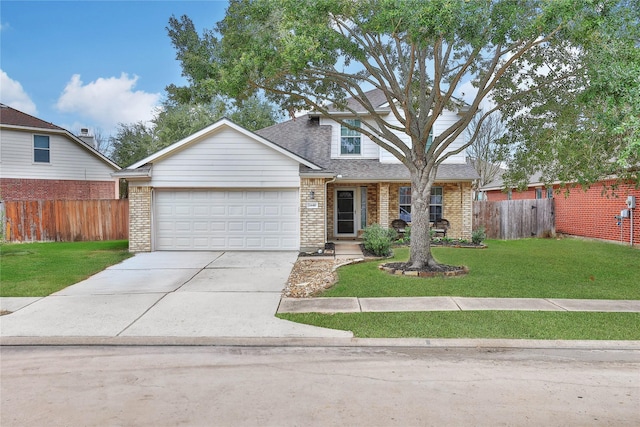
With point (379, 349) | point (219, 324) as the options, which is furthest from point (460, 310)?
point (219, 324)

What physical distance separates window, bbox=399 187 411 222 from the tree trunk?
23.3ft

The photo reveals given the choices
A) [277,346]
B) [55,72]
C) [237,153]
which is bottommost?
[277,346]

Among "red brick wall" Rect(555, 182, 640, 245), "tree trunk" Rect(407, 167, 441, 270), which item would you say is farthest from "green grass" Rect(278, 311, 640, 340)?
"red brick wall" Rect(555, 182, 640, 245)

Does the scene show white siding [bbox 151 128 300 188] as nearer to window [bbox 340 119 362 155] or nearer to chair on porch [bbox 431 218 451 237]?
window [bbox 340 119 362 155]

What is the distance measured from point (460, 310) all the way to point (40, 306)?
738 centimetres

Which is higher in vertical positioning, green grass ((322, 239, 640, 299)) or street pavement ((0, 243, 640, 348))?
green grass ((322, 239, 640, 299))

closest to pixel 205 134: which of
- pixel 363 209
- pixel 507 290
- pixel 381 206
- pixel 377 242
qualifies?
pixel 377 242

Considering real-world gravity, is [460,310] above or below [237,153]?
below

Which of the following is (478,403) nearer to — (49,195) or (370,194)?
(370,194)

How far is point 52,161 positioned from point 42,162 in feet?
1.47

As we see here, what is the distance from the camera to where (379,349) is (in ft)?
17.2

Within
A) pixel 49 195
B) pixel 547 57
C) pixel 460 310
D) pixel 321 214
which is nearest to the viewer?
pixel 460 310

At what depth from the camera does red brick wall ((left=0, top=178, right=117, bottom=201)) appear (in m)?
19.9

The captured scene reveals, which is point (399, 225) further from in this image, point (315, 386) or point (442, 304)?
point (315, 386)
